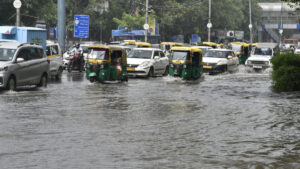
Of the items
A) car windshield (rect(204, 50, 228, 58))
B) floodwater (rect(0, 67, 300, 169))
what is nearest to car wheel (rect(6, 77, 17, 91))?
floodwater (rect(0, 67, 300, 169))

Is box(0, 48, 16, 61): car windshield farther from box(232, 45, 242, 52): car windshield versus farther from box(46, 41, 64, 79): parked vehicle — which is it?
box(232, 45, 242, 52): car windshield

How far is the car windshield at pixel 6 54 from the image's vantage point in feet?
71.2

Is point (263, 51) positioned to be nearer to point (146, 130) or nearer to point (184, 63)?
point (184, 63)

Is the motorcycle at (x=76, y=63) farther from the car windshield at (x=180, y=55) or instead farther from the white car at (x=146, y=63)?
the car windshield at (x=180, y=55)

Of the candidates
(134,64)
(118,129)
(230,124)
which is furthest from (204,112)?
(134,64)

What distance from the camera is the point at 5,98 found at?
19.2 metres

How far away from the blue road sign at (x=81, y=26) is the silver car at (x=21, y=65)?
27299mm

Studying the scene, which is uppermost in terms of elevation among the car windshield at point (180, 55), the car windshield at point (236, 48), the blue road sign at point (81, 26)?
the blue road sign at point (81, 26)

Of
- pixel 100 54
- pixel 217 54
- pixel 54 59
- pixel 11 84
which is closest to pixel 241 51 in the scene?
pixel 217 54

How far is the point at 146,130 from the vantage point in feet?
42.5

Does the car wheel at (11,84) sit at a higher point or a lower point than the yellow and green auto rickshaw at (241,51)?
lower

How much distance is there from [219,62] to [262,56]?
7032 mm

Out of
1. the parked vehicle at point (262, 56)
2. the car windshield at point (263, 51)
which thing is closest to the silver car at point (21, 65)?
the parked vehicle at point (262, 56)

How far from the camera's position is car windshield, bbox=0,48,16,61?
21.7 m
